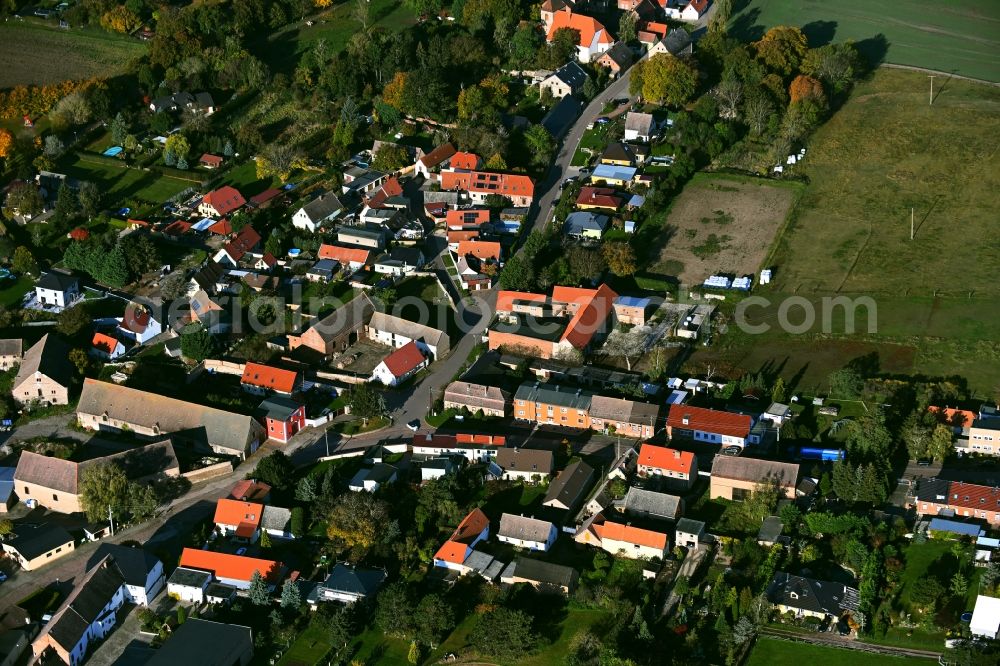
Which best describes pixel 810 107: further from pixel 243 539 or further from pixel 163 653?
pixel 163 653

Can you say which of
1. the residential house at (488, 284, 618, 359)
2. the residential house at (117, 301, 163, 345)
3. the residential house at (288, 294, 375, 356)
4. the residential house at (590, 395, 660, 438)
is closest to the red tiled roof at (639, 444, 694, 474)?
the residential house at (590, 395, 660, 438)

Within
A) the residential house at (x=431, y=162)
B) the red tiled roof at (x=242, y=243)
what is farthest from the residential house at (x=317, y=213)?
the residential house at (x=431, y=162)

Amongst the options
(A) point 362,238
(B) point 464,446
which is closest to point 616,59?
(A) point 362,238

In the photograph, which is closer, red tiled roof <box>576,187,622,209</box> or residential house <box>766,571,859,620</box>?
residential house <box>766,571,859,620</box>

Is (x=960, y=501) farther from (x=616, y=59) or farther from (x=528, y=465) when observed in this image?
(x=616, y=59)

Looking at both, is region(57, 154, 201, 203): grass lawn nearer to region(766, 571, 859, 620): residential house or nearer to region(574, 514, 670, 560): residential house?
region(574, 514, 670, 560): residential house

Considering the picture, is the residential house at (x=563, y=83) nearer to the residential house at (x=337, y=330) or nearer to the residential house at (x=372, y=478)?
the residential house at (x=337, y=330)

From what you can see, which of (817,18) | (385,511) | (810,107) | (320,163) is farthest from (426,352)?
(817,18)
